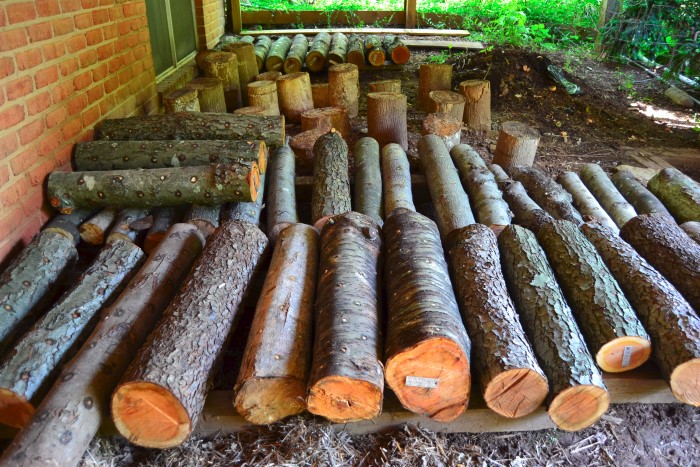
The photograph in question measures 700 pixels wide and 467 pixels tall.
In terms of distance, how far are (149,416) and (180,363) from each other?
9.1 inches

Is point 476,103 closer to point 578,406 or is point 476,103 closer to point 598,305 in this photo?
point 598,305

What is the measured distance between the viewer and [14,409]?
7.00 ft

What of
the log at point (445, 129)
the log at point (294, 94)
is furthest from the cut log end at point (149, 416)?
the log at point (294, 94)

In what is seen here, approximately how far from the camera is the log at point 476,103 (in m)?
5.83

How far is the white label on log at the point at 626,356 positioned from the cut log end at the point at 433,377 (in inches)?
31.2

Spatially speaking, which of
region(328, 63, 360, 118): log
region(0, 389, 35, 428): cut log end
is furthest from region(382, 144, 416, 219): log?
region(0, 389, 35, 428): cut log end

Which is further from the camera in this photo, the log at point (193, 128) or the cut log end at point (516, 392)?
the log at point (193, 128)

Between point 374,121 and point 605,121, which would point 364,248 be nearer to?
point 374,121

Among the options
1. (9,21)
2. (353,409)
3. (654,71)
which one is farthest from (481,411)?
(654,71)

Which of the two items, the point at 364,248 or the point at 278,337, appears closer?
the point at 278,337

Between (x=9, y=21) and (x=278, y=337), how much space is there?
7.82 ft

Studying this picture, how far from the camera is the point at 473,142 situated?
575 cm

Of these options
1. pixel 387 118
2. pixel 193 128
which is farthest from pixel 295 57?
pixel 193 128

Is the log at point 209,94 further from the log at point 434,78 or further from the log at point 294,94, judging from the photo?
the log at point 434,78
